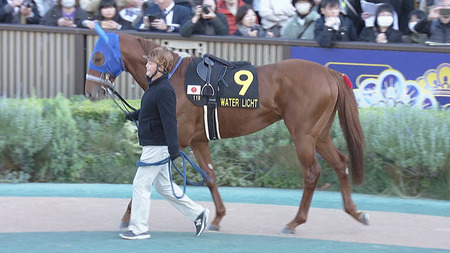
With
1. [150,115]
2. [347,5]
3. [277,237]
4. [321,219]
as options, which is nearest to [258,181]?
[321,219]

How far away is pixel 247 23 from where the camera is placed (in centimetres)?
1119

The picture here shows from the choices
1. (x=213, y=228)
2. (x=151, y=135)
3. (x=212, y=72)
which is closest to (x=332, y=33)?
(x=212, y=72)

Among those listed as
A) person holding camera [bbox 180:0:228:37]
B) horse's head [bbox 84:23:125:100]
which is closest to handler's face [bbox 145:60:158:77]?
horse's head [bbox 84:23:125:100]

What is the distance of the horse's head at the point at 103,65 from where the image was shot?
701 centimetres

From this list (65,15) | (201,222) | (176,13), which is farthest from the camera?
(65,15)

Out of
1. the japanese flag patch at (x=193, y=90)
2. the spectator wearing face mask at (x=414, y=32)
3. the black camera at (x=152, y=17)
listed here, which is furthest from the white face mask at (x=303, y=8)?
the japanese flag patch at (x=193, y=90)

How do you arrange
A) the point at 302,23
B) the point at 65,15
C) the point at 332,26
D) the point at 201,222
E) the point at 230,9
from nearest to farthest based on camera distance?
the point at 201,222, the point at 332,26, the point at 302,23, the point at 65,15, the point at 230,9

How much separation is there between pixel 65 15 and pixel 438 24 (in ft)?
17.8

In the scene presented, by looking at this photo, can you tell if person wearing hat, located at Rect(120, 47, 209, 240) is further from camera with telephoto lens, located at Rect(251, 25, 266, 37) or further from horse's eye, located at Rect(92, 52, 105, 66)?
Answer: camera with telephoto lens, located at Rect(251, 25, 266, 37)

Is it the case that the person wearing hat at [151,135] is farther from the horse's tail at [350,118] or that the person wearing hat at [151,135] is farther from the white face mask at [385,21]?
the white face mask at [385,21]

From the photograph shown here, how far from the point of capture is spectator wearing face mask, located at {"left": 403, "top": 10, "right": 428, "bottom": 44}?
34.6 ft

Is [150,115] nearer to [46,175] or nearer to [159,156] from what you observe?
[159,156]

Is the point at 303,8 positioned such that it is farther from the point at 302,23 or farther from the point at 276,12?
the point at 276,12

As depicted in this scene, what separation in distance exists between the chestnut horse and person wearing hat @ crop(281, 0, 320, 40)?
3859 millimetres
